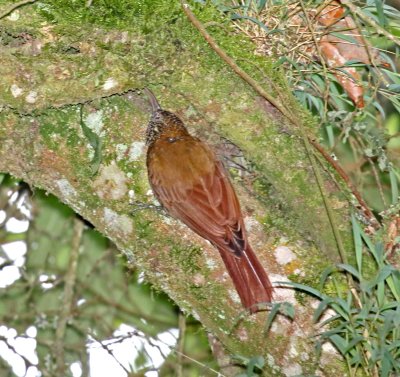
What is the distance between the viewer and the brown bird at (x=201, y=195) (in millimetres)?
2379

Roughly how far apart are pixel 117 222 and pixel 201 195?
45 centimetres

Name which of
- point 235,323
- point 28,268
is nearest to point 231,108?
point 235,323

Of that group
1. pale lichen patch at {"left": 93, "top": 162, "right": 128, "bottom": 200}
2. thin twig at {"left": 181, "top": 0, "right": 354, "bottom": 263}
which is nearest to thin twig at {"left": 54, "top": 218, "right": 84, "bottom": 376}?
pale lichen patch at {"left": 93, "top": 162, "right": 128, "bottom": 200}

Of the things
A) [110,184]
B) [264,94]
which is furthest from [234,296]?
[264,94]

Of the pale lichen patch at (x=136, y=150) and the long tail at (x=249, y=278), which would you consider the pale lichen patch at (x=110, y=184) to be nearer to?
the pale lichen patch at (x=136, y=150)

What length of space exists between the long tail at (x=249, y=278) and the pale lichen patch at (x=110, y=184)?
0.35 meters

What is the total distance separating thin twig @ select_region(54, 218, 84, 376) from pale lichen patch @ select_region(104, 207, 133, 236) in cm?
141

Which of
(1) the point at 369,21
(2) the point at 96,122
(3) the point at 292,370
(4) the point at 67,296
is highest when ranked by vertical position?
(1) the point at 369,21

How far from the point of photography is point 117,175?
2510 mm

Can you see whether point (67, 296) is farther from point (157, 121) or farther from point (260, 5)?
point (260, 5)

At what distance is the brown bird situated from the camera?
2.38 meters

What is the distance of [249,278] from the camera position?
2324 millimetres

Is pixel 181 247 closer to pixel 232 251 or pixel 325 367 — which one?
pixel 232 251

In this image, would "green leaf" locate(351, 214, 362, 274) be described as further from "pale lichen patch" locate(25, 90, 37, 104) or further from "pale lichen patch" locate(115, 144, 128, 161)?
"pale lichen patch" locate(25, 90, 37, 104)
